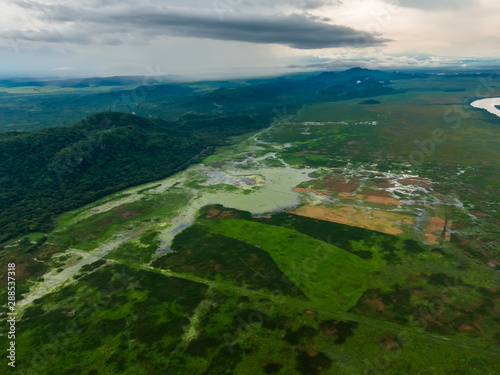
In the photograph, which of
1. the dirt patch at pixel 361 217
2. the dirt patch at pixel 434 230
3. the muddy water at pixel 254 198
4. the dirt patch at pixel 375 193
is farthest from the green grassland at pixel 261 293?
the dirt patch at pixel 375 193

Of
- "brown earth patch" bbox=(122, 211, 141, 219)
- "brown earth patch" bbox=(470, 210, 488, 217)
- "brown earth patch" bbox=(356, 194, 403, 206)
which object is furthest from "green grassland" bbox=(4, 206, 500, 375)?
"brown earth patch" bbox=(470, 210, 488, 217)

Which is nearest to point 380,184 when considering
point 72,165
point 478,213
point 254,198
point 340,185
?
point 340,185

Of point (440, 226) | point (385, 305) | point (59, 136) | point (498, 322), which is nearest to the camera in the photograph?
point (498, 322)

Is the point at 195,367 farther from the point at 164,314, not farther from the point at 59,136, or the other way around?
the point at 59,136

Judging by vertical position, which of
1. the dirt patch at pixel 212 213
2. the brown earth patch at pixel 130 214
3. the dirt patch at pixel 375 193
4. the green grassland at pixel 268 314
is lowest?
the green grassland at pixel 268 314

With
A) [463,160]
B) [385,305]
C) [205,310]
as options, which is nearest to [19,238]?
[205,310]

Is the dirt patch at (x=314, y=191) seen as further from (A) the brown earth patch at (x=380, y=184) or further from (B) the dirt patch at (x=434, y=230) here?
(B) the dirt patch at (x=434, y=230)

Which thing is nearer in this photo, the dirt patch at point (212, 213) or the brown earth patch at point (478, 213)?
the brown earth patch at point (478, 213)
